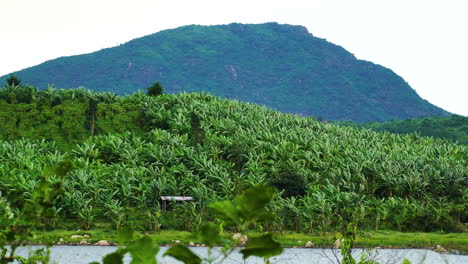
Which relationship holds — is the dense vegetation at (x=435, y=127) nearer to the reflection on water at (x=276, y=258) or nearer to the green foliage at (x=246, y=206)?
the reflection on water at (x=276, y=258)

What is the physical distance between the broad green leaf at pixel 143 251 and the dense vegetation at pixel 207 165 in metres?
16.1

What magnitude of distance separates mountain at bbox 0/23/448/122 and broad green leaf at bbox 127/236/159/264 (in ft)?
468

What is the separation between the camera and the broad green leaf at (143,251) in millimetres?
1220

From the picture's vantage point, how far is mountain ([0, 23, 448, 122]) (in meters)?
149

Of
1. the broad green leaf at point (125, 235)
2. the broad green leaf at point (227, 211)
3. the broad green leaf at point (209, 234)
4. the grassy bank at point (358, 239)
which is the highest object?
the broad green leaf at point (227, 211)

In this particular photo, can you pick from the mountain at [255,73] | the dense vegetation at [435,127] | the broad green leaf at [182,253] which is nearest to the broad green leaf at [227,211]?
the broad green leaf at [182,253]

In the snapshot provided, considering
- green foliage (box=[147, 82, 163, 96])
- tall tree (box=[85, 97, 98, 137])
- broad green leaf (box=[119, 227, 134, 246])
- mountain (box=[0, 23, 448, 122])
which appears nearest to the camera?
broad green leaf (box=[119, 227, 134, 246])

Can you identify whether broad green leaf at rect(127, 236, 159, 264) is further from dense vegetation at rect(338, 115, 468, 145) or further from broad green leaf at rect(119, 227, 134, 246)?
dense vegetation at rect(338, 115, 468, 145)

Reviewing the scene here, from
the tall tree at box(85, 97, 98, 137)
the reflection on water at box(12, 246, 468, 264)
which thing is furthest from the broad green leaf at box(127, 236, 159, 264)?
the tall tree at box(85, 97, 98, 137)

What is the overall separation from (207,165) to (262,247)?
941 inches

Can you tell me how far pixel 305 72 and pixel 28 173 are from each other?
14862 centimetres

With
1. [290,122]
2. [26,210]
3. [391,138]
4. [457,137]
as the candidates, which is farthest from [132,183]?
[457,137]

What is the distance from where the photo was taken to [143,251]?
1229mm

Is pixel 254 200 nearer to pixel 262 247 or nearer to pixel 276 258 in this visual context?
pixel 262 247
